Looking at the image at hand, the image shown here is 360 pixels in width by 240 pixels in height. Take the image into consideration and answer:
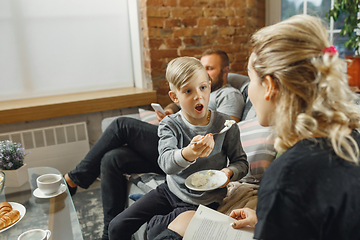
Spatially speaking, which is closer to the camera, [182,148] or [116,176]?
[182,148]

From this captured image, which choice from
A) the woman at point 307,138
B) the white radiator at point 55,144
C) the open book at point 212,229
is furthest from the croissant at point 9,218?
the white radiator at point 55,144

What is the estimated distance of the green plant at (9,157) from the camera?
156 centimetres

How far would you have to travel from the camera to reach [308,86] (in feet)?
2.17

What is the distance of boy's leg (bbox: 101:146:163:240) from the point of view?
1.69m

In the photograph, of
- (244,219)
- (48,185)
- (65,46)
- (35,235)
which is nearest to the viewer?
(244,219)

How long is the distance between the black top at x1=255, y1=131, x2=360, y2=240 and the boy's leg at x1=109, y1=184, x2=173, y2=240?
2.39ft

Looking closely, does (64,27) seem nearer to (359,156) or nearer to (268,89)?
(268,89)

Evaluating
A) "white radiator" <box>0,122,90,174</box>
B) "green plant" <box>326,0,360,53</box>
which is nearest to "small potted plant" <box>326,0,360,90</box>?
"green plant" <box>326,0,360,53</box>

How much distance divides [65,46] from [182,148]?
1.94 metres

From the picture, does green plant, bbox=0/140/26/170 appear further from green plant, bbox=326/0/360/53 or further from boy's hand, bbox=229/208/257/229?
green plant, bbox=326/0/360/53

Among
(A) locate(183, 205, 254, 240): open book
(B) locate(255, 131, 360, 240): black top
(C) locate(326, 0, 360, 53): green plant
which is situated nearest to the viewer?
(B) locate(255, 131, 360, 240): black top

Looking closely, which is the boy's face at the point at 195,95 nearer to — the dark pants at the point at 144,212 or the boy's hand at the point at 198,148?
the boy's hand at the point at 198,148

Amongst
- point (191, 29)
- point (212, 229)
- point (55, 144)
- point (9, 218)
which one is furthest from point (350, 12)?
point (55, 144)

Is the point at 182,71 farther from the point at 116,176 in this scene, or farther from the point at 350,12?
the point at 350,12
